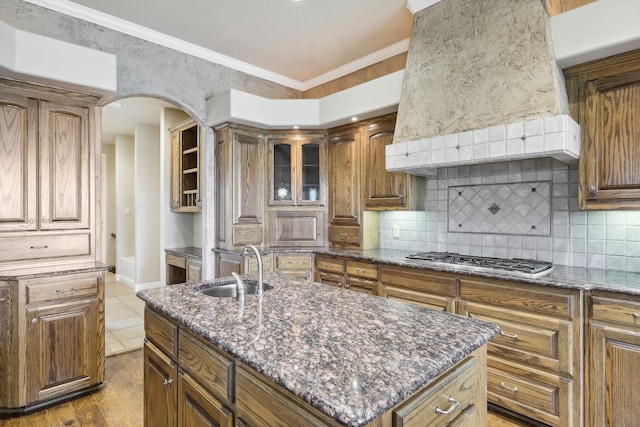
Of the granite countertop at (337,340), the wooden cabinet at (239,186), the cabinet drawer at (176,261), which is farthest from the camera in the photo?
the cabinet drawer at (176,261)

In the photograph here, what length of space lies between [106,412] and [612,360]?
3215 millimetres

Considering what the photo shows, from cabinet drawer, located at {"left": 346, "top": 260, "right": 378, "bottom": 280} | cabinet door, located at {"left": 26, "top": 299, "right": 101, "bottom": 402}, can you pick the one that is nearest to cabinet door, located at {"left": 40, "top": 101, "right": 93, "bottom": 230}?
cabinet door, located at {"left": 26, "top": 299, "right": 101, "bottom": 402}

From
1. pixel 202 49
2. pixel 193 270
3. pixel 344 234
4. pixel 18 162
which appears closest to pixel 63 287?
pixel 18 162

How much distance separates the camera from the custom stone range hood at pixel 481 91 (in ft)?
7.04

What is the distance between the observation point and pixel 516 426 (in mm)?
2188

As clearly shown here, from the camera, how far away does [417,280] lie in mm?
2746

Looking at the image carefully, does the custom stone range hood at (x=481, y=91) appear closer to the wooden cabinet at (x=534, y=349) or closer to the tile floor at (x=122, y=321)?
the wooden cabinet at (x=534, y=349)

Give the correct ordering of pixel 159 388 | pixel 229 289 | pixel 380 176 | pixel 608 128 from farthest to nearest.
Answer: pixel 380 176 → pixel 608 128 → pixel 229 289 → pixel 159 388

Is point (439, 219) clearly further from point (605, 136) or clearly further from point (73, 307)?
point (73, 307)

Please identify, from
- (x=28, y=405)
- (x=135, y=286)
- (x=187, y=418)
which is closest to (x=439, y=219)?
(x=187, y=418)

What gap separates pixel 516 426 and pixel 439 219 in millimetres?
Result: 1717

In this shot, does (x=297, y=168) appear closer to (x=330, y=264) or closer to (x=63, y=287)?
(x=330, y=264)

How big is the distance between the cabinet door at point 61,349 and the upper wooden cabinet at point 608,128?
3.65 metres

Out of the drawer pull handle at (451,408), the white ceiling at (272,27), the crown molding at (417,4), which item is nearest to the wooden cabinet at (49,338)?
the white ceiling at (272,27)
